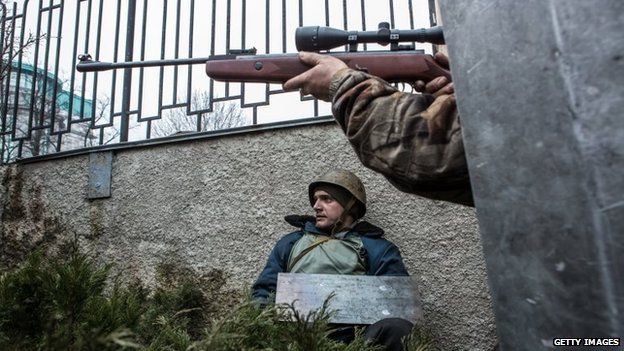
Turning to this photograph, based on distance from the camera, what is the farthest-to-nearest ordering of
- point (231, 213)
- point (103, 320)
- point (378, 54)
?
point (231, 213)
point (378, 54)
point (103, 320)

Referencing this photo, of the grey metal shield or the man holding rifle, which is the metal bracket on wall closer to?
the grey metal shield

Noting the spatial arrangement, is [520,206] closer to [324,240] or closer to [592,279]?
[592,279]

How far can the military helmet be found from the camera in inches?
136

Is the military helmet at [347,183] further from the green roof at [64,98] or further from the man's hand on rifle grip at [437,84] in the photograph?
the green roof at [64,98]

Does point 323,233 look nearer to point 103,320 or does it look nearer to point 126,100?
point 126,100

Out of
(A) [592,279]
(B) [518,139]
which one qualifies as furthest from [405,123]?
(A) [592,279]

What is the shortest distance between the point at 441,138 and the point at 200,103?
3248mm

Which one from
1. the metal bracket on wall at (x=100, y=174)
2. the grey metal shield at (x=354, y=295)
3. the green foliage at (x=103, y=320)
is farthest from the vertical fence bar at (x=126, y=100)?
the green foliage at (x=103, y=320)

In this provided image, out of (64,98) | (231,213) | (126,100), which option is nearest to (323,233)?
(231,213)

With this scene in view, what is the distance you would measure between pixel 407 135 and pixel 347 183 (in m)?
2.16

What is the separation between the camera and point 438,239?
11.1ft

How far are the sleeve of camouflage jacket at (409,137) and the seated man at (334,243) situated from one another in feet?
5.53

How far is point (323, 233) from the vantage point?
136 inches

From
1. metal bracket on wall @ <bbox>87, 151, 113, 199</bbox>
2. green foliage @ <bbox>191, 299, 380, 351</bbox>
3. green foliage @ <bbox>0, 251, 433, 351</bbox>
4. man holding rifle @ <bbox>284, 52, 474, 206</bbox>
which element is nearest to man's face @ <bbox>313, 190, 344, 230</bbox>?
metal bracket on wall @ <bbox>87, 151, 113, 199</bbox>
